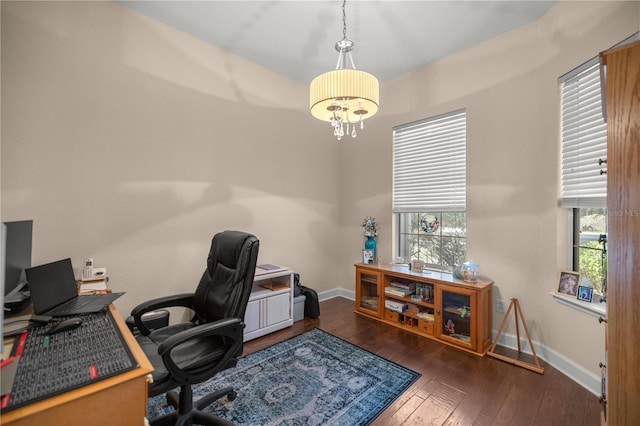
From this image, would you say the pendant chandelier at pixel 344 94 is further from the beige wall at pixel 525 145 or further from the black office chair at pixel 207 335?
the beige wall at pixel 525 145

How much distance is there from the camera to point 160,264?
2555 millimetres

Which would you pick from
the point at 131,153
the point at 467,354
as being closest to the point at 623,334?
the point at 467,354

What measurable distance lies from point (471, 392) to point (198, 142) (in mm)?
3186

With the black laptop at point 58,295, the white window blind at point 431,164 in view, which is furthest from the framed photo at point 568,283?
A: the black laptop at point 58,295

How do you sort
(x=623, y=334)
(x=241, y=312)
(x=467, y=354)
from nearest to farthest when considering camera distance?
(x=623, y=334) → (x=241, y=312) → (x=467, y=354)

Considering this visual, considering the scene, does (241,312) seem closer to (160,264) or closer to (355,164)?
(160,264)

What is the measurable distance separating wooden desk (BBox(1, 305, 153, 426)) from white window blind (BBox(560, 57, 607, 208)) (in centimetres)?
283

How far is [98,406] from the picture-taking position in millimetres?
871

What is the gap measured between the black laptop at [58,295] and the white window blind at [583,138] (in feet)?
10.8

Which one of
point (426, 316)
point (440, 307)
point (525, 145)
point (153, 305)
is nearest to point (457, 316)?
point (440, 307)

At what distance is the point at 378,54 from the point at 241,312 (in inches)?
116

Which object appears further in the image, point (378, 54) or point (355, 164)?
point (355, 164)

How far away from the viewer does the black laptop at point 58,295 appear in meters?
1.42

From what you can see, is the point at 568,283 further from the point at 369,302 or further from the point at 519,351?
the point at 369,302
